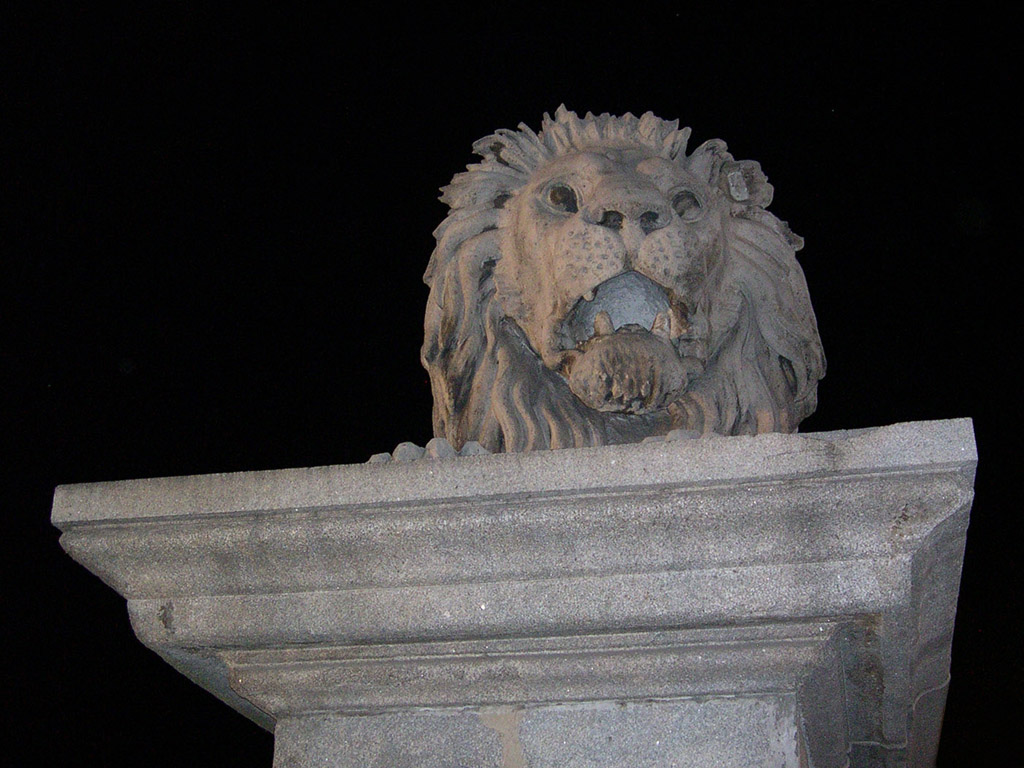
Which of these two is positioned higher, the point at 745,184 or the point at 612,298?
the point at 745,184

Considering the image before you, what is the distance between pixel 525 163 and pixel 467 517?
0.90m

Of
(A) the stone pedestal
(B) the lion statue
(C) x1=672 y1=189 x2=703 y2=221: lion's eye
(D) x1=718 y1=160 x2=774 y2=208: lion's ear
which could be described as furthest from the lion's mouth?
(A) the stone pedestal

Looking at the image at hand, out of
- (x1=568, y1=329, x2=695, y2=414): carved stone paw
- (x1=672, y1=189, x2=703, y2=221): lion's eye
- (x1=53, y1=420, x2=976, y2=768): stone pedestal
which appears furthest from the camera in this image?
(x1=672, y1=189, x2=703, y2=221): lion's eye

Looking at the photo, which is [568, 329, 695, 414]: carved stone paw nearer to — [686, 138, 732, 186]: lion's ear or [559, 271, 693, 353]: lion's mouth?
[559, 271, 693, 353]: lion's mouth

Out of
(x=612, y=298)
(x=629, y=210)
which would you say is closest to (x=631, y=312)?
(x=612, y=298)

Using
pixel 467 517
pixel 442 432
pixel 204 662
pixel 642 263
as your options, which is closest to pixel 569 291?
pixel 642 263

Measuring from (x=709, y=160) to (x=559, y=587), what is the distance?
0.97m

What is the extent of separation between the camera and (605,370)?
5.96 feet

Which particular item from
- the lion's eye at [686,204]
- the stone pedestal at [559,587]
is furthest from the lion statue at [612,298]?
the stone pedestal at [559,587]

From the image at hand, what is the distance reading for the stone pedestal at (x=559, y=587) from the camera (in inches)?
55.1

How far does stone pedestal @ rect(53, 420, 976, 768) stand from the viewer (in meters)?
1.40

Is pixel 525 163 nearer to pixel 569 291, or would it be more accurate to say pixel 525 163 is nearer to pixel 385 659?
pixel 569 291

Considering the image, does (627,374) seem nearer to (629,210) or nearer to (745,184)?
(629,210)

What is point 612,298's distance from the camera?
1.89m
